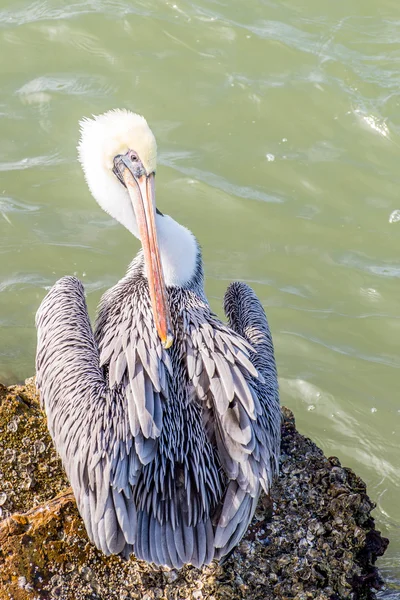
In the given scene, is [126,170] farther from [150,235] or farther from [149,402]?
[149,402]

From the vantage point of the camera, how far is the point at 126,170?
15.9 feet

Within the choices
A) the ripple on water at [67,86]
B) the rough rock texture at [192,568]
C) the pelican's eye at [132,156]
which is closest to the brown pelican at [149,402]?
the pelican's eye at [132,156]

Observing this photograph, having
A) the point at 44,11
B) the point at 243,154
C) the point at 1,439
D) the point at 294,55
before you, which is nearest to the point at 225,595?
the point at 1,439

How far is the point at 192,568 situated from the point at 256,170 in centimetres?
480

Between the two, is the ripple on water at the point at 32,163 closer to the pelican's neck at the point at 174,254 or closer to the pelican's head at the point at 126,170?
the pelican's head at the point at 126,170

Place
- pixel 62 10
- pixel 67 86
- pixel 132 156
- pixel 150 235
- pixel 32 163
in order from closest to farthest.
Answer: pixel 150 235, pixel 132 156, pixel 32 163, pixel 67 86, pixel 62 10

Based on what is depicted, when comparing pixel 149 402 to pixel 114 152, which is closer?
pixel 149 402

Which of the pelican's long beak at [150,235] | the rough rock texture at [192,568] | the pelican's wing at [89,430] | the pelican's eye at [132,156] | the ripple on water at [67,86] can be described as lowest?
the rough rock texture at [192,568]

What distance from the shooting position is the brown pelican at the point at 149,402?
386 cm

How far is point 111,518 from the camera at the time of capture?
377 centimetres

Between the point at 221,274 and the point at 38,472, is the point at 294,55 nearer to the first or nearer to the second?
the point at 221,274

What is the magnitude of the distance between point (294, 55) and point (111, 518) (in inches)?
256

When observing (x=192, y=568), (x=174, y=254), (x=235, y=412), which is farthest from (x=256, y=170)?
(x=192, y=568)

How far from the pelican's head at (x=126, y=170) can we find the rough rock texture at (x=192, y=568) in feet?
4.28
